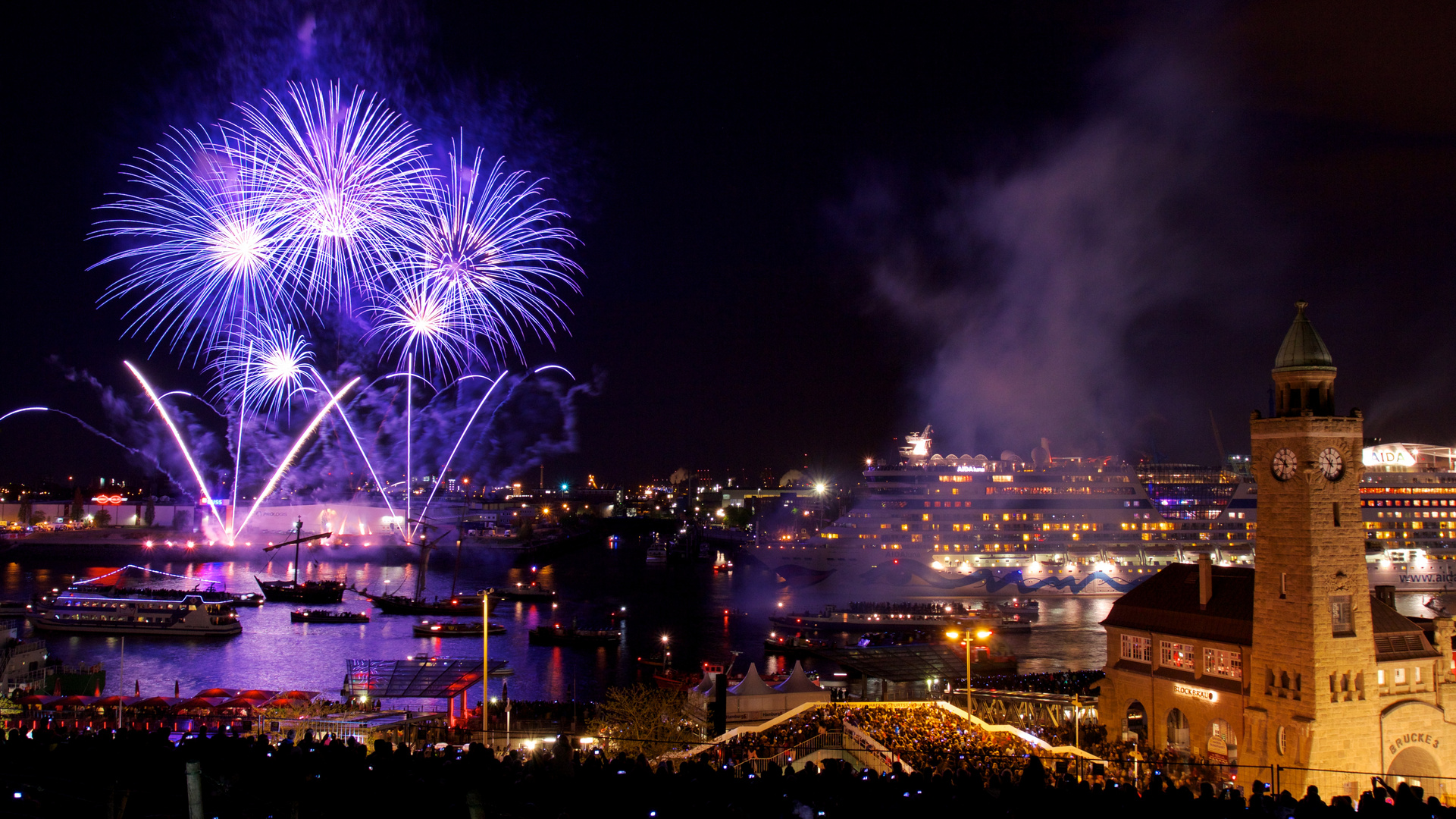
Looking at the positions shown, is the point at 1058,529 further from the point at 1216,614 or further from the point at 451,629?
the point at 1216,614

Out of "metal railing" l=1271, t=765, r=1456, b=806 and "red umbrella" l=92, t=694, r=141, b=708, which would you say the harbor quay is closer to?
"metal railing" l=1271, t=765, r=1456, b=806

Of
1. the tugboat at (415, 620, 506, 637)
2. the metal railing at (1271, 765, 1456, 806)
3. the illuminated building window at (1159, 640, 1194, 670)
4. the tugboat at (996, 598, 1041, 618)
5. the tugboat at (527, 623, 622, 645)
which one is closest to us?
the metal railing at (1271, 765, 1456, 806)

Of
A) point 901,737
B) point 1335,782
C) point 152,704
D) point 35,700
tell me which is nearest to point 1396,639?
point 1335,782

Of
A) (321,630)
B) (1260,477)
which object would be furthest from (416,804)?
(321,630)

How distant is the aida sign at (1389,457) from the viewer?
6309cm

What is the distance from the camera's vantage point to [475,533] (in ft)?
351

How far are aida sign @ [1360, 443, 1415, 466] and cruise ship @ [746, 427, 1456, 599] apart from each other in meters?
0.07

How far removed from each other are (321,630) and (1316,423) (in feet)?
138

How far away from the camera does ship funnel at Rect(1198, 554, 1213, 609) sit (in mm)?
18625

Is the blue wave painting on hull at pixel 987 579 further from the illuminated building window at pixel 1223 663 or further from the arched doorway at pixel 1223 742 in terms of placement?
the arched doorway at pixel 1223 742

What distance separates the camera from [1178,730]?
60.7 feet

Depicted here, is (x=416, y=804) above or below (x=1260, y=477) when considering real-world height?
below

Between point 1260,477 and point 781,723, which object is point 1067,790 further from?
point 1260,477

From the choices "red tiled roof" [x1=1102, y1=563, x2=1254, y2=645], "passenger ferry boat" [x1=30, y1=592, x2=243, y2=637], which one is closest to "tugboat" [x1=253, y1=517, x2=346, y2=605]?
"passenger ferry boat" [x1=30, y1=592, x2=243, y2=637]
